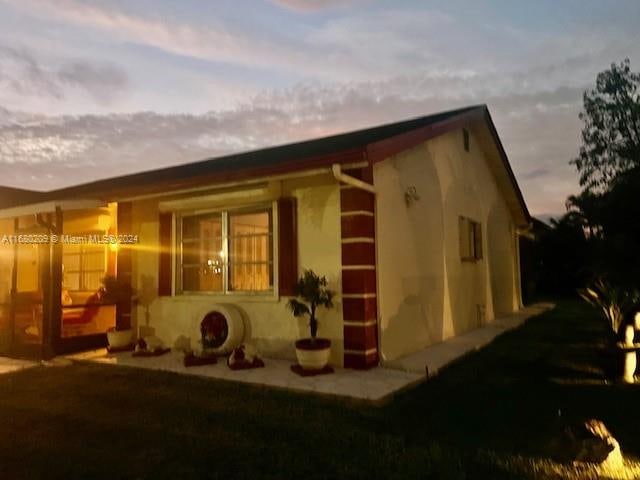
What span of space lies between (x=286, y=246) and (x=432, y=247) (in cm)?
296

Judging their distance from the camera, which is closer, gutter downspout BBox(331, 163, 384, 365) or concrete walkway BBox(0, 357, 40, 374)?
gutter downspout BBox(331, 163, 384, 365)

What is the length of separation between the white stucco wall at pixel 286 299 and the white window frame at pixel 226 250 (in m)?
0.07

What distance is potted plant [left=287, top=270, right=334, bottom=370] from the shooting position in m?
5.72

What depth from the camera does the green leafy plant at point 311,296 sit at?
19.4ft

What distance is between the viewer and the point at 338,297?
20.2 feet

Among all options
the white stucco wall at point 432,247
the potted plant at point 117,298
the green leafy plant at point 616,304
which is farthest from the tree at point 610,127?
the potted plant at point 117,298

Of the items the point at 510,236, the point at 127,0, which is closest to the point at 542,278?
the point at 510,236

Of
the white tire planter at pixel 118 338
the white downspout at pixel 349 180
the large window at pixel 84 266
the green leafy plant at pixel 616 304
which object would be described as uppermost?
the white downspout at pixel 349 180

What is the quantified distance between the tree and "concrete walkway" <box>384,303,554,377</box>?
283 inches

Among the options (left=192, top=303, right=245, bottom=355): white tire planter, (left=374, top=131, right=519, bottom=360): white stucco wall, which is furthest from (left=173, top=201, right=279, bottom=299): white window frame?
(left=374, top=131, right=519, bottom=360): white stucco wall

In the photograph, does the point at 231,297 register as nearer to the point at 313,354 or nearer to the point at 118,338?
the point at 313,354

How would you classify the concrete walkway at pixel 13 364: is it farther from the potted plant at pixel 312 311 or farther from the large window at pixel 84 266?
the potted plant at pixel 312 311

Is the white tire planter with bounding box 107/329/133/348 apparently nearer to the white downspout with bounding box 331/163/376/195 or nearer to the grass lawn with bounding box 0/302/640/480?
the grass lawn with bounding box 0/302/640/480

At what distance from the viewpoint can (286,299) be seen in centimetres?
659
